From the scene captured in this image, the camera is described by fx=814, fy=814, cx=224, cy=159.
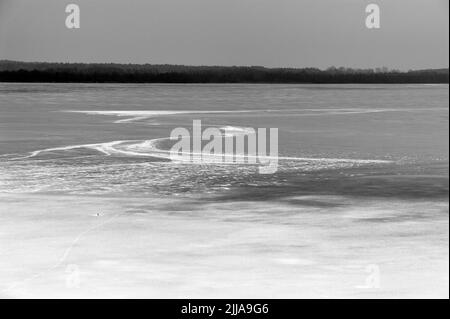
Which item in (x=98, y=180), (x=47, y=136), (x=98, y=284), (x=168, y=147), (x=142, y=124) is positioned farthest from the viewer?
(x=142, y=124)

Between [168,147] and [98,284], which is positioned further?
[168,147]

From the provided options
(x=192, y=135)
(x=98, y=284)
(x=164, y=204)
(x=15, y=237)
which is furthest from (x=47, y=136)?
(x=98, y=284)

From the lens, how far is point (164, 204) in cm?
1289

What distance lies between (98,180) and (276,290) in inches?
328
